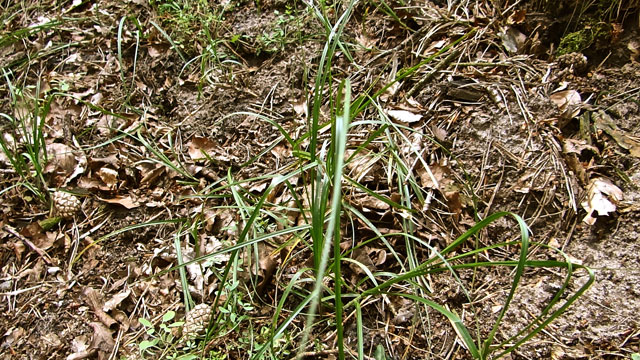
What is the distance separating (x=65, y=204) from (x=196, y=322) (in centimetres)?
96

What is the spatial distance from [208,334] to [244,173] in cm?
78

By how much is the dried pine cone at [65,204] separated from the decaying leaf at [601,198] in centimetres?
224

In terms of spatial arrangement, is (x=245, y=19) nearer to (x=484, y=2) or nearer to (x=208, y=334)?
(x=484, y=2)

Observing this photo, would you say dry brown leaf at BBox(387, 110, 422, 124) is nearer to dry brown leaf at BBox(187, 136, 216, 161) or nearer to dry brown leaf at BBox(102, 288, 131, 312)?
dry brown leaf at BBox(187, 136, 216, 161)

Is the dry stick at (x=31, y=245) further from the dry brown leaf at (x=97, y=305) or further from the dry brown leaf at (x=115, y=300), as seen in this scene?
the dry brown leaf at (x=115, y=300)

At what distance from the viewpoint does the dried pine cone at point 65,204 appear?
6.59 ft

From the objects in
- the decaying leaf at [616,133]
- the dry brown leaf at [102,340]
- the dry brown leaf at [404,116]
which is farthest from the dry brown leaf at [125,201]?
the decaying leaf at [616,133]

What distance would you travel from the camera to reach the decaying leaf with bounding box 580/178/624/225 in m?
1.55

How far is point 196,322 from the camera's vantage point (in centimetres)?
160

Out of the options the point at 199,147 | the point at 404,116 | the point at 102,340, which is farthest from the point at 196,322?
the point at 404,116

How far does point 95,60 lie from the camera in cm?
253

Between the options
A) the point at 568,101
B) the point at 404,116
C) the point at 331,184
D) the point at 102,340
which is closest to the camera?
the point at 331,184

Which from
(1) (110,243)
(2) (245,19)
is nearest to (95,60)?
(2) (245,19)

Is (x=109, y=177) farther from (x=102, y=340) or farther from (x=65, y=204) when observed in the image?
(x=102, y=340)
